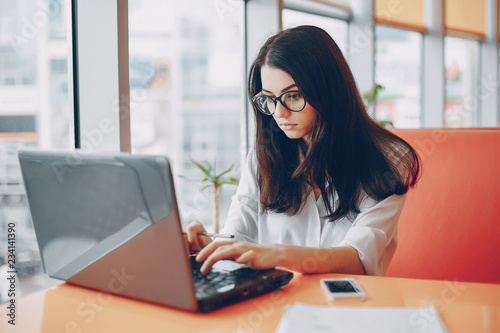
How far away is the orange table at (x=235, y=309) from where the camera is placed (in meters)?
0.77

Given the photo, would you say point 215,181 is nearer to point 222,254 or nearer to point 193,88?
point 193,88

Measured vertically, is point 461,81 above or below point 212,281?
above

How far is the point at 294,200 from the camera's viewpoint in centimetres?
148

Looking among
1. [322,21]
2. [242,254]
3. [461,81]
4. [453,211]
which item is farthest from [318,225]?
[461,81]

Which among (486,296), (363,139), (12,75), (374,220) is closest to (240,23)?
(12,75)

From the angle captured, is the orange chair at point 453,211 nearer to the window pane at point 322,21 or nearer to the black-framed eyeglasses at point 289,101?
the black-framed eyeglasses at point 289,101

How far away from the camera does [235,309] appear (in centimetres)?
84

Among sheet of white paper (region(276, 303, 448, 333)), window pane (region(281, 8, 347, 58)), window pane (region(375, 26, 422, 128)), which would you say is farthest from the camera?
window pane (region(375, 26, 422, 128))

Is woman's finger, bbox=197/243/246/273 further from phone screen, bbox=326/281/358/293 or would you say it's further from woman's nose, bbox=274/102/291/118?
woman's nose, bbox=274/102/291/118

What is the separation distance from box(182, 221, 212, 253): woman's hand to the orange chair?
0.73 meters

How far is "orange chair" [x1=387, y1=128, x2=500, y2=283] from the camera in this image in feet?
4.74

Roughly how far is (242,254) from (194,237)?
0.73 ft

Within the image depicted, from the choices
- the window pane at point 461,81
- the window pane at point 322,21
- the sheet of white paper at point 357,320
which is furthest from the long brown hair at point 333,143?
the window pane at point 461,81

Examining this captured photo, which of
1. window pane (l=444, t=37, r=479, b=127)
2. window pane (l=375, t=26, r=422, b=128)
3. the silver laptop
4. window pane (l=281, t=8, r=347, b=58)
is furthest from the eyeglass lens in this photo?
window pane (l=444, t=37, r=479, b=127)
